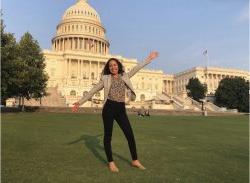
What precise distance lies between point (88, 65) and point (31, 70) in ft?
260

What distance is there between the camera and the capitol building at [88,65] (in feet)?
360

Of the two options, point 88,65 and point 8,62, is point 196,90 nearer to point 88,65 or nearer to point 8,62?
point 88,65

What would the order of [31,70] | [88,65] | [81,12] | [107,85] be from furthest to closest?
[81,12] → [88,65] → [31,70] → [107,85]

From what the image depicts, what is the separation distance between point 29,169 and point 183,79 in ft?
488

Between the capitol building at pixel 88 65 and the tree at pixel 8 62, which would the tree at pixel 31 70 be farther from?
the capitol building at pixel 88 65

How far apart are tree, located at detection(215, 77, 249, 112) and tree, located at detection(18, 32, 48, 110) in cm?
5682

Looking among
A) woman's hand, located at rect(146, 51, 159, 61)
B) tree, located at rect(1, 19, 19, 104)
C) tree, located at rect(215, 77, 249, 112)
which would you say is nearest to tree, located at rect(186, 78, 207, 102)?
tree, located at rect(215, 77, 249, 112)

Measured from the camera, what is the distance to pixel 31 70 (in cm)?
4666

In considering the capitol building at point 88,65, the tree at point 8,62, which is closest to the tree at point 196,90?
the capitol building at point 88,65

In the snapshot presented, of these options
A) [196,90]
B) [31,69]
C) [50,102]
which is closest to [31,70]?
[31,69]

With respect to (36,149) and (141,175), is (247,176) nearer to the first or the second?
(141,175)

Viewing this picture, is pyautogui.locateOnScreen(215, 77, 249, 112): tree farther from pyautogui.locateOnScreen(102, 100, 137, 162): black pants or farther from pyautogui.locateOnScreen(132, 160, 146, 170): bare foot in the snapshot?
pyautogui.locateOnScreen(102, 100, 137, 162): black pants

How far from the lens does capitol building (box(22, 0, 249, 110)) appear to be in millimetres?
109844

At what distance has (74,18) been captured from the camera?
140 metres
